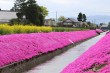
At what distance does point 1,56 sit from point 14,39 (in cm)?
485

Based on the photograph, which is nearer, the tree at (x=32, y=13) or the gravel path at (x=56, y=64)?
the gravel path at (x=56, y=64)

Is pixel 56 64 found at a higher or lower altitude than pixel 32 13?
lower

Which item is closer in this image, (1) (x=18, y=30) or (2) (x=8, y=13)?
(1) (x=18, y=30)

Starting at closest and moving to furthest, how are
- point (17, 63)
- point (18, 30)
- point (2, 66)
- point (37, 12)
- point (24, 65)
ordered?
point (2, 66) → point (17, 63) → point (24, 65) → point (18, 30) → point (37, 12)

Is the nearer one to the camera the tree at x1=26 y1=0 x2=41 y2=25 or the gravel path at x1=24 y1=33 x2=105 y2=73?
the gravel path at x1=24 y1=33 x2=105 y2=73

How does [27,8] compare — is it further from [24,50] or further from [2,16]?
[24,50]

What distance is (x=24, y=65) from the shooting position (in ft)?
51.8

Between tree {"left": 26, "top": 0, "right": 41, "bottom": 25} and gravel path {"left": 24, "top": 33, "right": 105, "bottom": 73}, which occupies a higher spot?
tree {"left": 26, "top": 0, "right": 41, "bottom": 25}

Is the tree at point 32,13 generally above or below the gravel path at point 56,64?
above

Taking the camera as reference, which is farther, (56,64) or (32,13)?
(32,13)

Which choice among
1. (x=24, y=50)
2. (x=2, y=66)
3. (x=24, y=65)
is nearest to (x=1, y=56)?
(x=2, y=66)

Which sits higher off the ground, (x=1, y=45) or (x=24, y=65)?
(x=1, y=45)

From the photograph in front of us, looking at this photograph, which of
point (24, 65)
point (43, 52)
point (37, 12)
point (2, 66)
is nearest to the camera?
point (2, 66)

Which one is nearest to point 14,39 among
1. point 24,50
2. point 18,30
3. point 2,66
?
point 24,50
